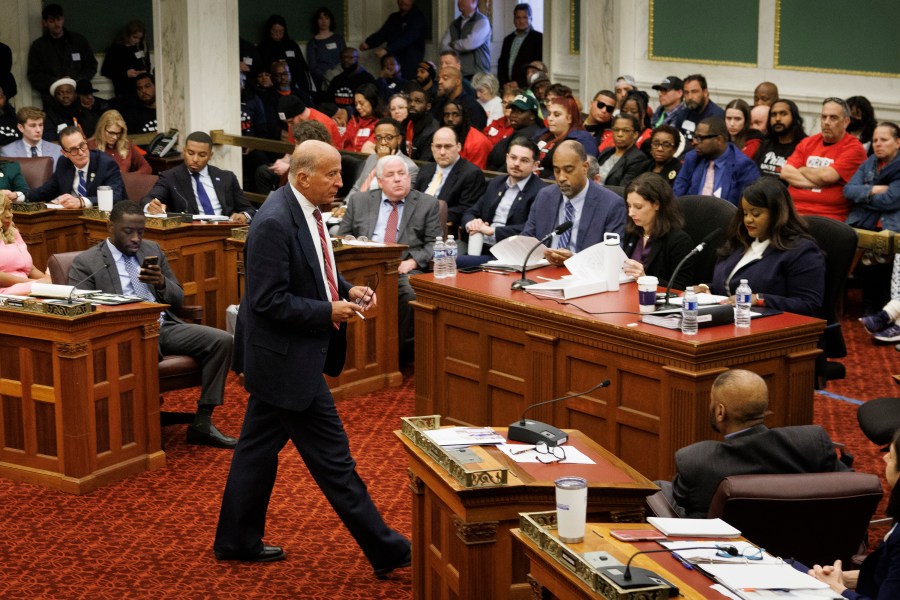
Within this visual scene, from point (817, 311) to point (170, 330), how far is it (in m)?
3.15

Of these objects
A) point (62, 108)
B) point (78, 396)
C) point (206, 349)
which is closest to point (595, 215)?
point (206, 349)

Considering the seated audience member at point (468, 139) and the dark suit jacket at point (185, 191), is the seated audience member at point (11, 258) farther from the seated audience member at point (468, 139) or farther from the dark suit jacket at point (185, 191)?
the seated audience member at point (468, 139)

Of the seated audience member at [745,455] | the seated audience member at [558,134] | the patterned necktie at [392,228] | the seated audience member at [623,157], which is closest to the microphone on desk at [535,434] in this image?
the seated audience member at [745,455]

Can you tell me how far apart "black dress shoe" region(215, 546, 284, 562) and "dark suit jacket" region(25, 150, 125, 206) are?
15.4ft

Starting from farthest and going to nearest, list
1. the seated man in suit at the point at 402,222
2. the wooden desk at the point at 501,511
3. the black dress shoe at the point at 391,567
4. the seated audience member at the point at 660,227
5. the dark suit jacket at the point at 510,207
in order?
1. the dark suit jacket at the point at 510,207
2. the seated man in suit at the point at 402,222
3. the seated audience member at the point at 660,227
4. the black dress shoe at the point at 391,567
5. the wooden desk at the point at 501,511

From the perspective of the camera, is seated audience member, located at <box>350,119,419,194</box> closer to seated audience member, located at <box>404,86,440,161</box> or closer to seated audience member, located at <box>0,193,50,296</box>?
seated audience member, located at <box>404,86,440,161</box>

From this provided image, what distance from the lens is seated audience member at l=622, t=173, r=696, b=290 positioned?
21.0ft

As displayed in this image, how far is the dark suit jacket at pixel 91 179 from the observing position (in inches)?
362

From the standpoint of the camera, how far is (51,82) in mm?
13797

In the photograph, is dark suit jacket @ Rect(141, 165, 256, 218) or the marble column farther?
the marble column

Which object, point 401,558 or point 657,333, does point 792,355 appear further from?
point 401,558

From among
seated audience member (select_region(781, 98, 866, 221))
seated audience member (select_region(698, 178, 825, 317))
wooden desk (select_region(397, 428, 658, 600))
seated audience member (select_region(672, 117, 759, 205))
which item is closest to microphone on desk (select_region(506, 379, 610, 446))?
wooden desk (select_region(397, 428, 658, 600))

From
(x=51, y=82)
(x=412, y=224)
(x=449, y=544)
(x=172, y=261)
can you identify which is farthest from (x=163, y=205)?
(x=51, y=82)

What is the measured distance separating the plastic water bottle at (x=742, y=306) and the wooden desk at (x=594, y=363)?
50 mm
